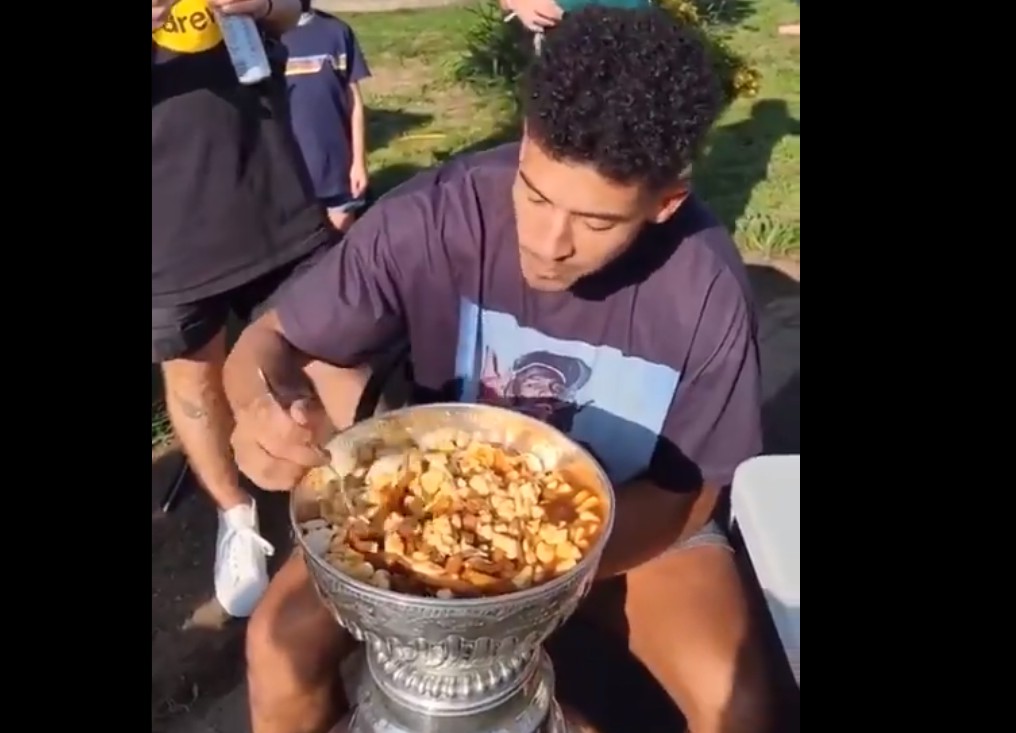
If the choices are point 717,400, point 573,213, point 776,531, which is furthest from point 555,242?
point 776,531

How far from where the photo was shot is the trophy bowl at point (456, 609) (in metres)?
0.75

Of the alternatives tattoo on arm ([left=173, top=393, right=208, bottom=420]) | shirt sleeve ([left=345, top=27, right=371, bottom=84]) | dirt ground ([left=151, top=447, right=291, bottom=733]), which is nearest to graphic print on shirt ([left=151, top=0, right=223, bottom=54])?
shirt sleeve ([left=345, top=27, right=371, bottom=84])

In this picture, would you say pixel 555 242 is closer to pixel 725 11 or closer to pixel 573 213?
pixel 573 213

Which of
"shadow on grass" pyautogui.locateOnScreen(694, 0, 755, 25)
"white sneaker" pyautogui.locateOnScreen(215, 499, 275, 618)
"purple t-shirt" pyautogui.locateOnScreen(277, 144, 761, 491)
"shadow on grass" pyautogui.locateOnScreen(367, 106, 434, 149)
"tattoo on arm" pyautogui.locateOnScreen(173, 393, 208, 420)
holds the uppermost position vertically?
"shadow on grass" pyautogui.locateOnScreen(694, 0, 755, 25)

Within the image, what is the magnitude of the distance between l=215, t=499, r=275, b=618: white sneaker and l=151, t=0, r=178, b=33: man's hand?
459 mm

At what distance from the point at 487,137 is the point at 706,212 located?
0.65 feet

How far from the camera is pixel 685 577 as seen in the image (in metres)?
1.10

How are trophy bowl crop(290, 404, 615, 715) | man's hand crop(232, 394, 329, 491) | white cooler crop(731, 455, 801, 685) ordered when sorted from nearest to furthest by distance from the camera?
trophy bowl crop(290, 404, 615, 715)
man's hand crop(232, 394, 329, 491)
white cooler crop(731, 455, 801, 685)

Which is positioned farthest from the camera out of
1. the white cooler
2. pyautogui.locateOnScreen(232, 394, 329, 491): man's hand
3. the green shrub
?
the white cooler

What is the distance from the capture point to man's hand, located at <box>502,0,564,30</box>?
0.95 metres

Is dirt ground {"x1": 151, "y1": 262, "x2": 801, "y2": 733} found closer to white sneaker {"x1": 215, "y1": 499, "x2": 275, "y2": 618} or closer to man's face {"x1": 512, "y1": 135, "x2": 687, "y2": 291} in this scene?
white sneaker {"x1": 215, "y1": 499, "x2": 275, "y2": 618}
